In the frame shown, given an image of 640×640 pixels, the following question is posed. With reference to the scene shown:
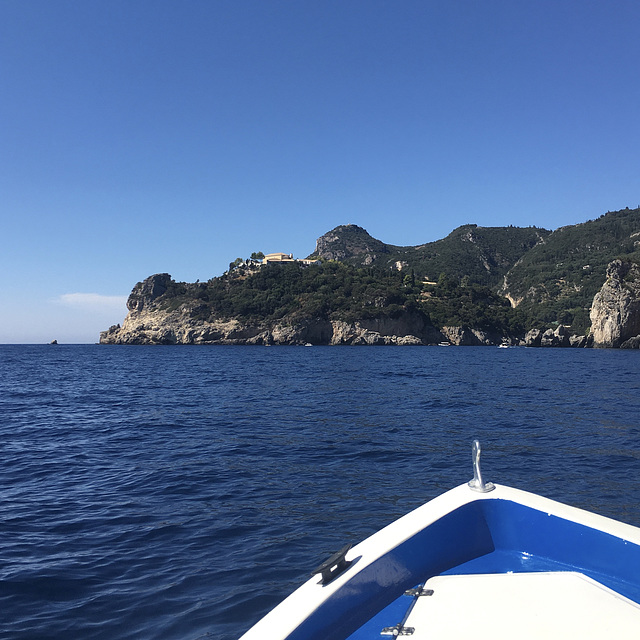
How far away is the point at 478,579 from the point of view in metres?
3.72

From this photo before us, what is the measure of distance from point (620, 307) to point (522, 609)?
105 m

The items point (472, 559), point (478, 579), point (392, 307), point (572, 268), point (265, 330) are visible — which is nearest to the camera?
point (478, 579)

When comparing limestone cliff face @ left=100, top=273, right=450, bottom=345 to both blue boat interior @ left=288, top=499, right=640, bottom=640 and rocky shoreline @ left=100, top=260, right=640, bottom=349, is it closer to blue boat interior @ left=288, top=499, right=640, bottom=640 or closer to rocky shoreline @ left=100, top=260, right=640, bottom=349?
rocky shoreline @ left=100, top=260, right=640, bottom=349

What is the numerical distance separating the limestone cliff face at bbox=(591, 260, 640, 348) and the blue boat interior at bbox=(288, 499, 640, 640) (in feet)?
336

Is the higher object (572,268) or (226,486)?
(572,268)

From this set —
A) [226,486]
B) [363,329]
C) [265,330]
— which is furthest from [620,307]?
[226,486]

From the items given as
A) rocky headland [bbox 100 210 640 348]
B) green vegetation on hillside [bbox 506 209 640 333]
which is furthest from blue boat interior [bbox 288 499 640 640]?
green vegetation on hillside [bbox 506 209 640 333]

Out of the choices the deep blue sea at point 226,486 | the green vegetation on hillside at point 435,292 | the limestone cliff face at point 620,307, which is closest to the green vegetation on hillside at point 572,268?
the green vegetation on hillside at point 435,292

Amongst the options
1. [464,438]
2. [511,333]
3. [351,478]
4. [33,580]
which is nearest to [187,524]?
[33,580]

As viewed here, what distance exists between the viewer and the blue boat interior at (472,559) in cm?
308

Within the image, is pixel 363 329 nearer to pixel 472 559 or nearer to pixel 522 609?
pixel 472 559

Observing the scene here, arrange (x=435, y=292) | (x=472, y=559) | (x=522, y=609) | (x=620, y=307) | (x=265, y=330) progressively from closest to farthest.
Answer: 1. (x=522, y=609)
2. (x=472, y=559)
3. (x=620, y=307)
4. (x=265, y=330)
5. (x=435, y=292)

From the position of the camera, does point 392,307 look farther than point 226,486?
Yes

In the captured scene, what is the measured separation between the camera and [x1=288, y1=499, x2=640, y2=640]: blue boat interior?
3076mm
